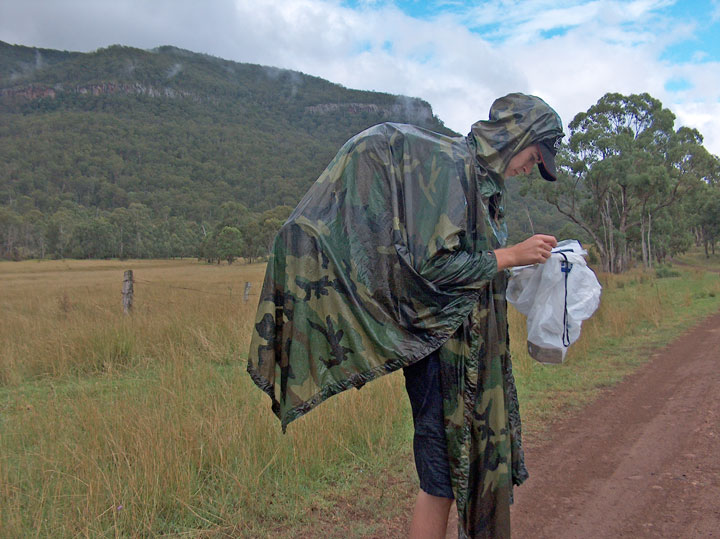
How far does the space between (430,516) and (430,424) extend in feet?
1.11

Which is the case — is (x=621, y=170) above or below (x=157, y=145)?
below

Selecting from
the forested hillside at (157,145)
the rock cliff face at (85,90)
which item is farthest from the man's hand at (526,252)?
the rock cliff face at (85,90)

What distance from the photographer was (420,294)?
1.81 m

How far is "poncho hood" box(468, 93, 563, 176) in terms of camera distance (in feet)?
6.40

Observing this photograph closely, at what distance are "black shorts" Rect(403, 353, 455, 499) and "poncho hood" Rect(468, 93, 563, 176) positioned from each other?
72cm

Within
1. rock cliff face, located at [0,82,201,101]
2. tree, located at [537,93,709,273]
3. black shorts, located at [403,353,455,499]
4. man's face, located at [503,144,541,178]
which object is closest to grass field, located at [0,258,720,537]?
black shorts, located at [403,353,455,499]

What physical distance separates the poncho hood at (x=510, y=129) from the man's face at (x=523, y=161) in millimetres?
37

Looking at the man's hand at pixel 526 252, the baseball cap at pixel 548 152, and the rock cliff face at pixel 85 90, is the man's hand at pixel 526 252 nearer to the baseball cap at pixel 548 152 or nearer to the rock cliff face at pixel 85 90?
the baseball cap at pixel 548 152

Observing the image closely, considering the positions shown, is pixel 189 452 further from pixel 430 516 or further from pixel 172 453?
pixel 430 516

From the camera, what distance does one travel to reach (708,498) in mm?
3260

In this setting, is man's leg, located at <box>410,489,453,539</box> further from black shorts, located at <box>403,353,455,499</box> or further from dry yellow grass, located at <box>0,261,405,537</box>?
dry yellow grass, located at <box>0,261,405,537</box>

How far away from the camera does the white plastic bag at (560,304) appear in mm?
2395

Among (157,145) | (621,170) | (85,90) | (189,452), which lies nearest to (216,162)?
(157,145)

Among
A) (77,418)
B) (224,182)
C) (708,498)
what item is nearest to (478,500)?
(708,498)
